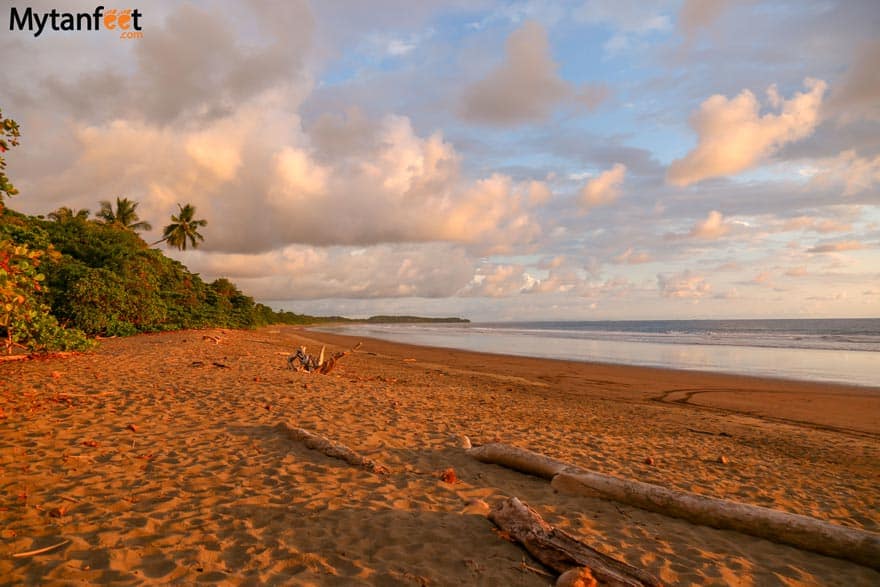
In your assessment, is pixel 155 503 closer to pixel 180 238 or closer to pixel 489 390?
pixel 489 390

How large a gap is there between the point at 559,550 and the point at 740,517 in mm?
2361

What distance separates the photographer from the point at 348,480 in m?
5.59

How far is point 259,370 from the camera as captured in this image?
13.6 meters

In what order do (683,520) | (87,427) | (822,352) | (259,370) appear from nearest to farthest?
(683,520) < (87,427) < (259,370) < (822,352)

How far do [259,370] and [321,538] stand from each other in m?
10.3

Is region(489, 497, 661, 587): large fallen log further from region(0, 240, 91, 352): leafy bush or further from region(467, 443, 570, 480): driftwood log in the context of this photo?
region(0, 240, 91, 352): leafy bush

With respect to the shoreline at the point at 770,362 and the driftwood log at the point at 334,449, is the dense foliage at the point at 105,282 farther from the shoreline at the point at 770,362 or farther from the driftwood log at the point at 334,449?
the shoreline at the point at 770,362

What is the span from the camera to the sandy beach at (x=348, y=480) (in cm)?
383

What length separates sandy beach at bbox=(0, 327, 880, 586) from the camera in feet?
12.6

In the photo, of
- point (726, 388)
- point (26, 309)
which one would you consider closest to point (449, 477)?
Result: point (26, 309)

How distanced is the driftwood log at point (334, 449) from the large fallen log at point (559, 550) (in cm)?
200

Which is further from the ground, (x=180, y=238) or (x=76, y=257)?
(x=180, y=238)

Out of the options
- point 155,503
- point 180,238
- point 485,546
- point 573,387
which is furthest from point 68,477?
point 180,238

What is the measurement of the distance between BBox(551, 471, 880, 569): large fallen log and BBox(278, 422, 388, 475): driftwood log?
2276mm
